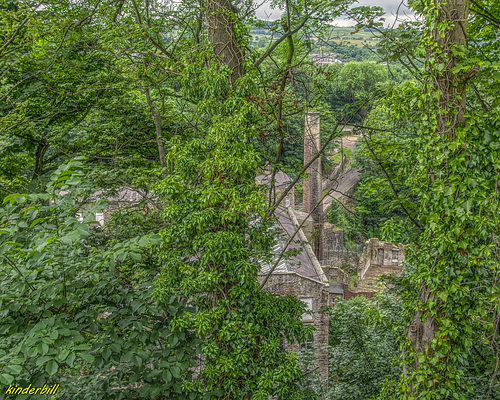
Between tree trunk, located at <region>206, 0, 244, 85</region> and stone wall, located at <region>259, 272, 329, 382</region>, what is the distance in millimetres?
8281

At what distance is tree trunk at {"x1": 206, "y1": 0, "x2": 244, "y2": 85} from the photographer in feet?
16.5

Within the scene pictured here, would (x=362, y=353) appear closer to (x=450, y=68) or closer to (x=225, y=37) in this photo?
(x=450, y=68)

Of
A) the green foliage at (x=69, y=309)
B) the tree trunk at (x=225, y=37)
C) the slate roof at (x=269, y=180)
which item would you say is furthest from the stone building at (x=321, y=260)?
the green foliage at (x=69, y=309)

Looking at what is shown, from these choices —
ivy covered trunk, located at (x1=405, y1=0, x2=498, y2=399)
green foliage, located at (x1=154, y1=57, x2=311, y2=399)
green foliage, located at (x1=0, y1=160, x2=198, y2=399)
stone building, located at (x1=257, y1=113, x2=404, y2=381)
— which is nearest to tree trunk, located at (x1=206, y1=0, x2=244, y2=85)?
green foliage, located at (x1=154, y1=57, x2=311, y2=399)

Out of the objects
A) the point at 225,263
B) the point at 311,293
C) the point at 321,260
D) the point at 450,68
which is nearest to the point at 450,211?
the point at 450,68

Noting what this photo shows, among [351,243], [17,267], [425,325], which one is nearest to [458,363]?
[425,325]

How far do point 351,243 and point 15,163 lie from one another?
2904cm

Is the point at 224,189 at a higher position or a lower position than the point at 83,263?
higher

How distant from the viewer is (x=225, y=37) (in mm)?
5062

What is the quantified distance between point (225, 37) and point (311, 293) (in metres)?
9.83

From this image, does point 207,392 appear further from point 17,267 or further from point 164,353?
point 17,267

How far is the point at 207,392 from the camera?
4.14 m

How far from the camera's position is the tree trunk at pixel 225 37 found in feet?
16.5

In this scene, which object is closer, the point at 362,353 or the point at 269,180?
the point at 269,180
